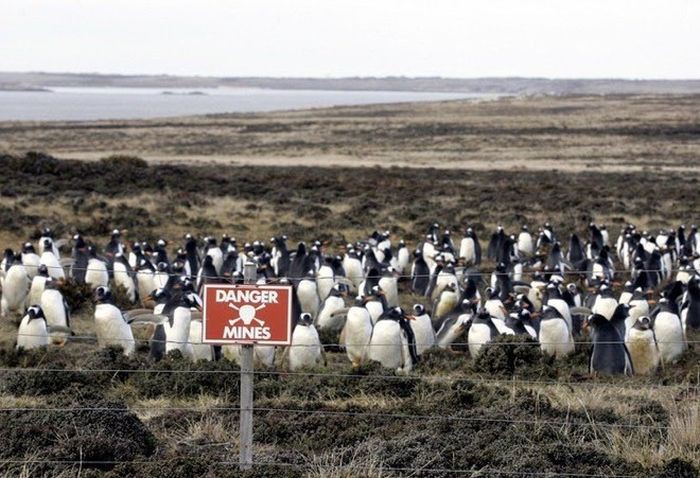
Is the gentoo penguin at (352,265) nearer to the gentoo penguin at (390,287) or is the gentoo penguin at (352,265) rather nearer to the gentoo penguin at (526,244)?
the gentoo penguin at (390,287)

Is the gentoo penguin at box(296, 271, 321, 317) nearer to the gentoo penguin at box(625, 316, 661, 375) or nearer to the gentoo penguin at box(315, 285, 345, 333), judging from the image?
the gentoo penguin at box(315, 285, 345, 333)

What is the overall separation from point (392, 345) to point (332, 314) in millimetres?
2036

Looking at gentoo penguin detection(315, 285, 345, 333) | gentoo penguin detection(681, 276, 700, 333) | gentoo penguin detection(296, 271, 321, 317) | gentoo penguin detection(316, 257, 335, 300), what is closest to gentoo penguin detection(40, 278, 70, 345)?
gentoo penguin detection(315, 285, 345, 333)

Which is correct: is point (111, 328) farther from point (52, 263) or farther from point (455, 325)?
point (52, 263)

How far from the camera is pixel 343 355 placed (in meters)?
12.6

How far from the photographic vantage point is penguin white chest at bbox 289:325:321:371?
1146 centimetres

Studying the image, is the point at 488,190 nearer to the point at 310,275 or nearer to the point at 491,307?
the point at 310,275

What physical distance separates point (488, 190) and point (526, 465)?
26974mm

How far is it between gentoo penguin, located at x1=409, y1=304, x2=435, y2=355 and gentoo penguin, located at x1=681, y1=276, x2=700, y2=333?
3.40 metres

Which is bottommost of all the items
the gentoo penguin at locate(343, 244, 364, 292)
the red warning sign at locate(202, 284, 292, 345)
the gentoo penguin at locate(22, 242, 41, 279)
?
the gentoo penguin at locate(343, 244, 364, 292)

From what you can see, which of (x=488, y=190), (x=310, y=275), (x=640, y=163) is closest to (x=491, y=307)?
(x=310, y=275)

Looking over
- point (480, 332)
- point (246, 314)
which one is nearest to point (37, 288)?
point (480, 332)

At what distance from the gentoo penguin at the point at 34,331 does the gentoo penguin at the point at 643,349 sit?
6383 millimetres

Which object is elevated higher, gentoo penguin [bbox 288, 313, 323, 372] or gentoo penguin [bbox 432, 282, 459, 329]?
gentoo penguin [bbox 288, 313, 323, 372]
